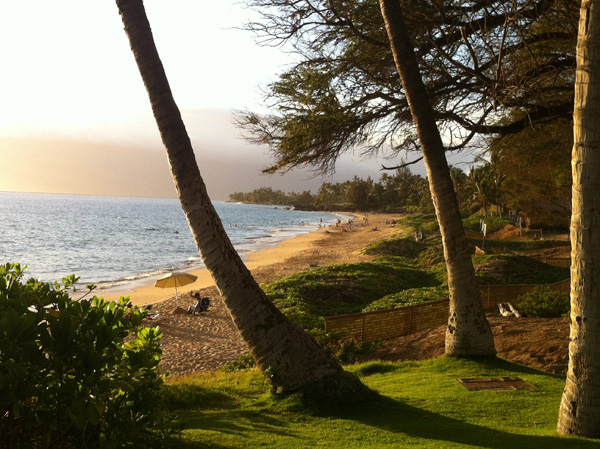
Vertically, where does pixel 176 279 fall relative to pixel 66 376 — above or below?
below

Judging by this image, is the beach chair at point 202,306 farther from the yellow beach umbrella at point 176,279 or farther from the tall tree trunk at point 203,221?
the tall tree trunk at point 203,221

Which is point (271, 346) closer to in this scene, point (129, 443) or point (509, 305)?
point (129, 443)

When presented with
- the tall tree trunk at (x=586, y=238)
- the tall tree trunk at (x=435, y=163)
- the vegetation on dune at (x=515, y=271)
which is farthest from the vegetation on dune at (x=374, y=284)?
the tall tree trunk at (x=586, y=238)

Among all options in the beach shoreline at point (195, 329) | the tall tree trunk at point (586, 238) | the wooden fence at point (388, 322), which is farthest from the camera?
the beach shoreline at point (195, 329)

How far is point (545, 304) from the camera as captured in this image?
1220 cm

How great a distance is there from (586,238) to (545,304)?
900 centimetres

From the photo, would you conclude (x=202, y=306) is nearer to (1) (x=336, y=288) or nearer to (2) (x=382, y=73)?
(1) (x=336, y=288)

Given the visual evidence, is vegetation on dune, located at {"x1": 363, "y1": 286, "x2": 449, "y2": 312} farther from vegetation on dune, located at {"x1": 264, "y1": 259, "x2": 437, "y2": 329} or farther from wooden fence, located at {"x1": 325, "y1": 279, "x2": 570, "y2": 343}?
wooden fence, located at {"x1": 325, "y1": 279, "x2": 570, "y2": 343}

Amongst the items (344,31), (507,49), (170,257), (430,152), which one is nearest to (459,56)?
(507,49)

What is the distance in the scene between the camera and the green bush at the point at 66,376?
8.19 ft

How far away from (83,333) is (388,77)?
8830 mm

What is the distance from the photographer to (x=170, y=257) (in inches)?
2009

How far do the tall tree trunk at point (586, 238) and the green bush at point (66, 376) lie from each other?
3838 mm

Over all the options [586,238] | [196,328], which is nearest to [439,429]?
[586,238]
